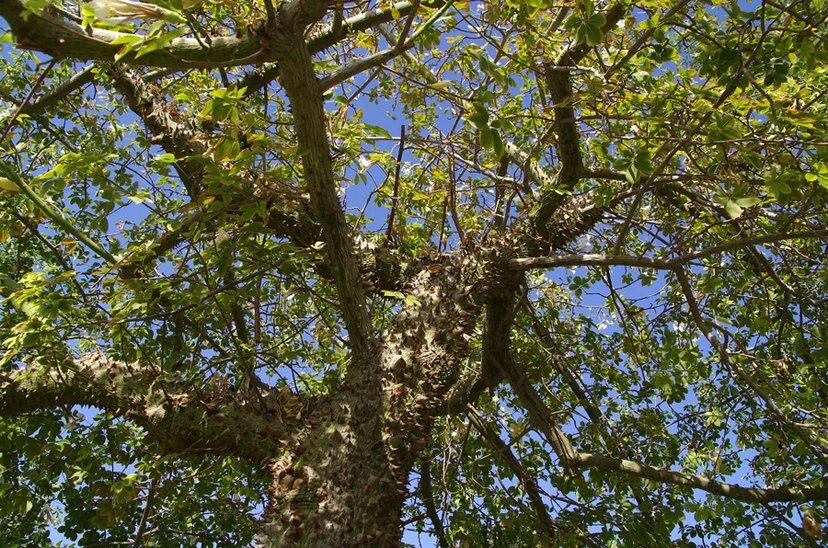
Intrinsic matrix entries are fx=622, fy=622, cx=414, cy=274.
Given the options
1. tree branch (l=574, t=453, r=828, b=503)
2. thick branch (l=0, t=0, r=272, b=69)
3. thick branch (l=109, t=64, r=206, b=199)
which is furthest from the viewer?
thick branch (l=109, t=64, r=206, b=199)

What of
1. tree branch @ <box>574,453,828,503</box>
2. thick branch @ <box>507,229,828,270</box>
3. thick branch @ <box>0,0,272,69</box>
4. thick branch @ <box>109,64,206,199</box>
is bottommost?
thick branch @ <box>0,0,272,69</box>

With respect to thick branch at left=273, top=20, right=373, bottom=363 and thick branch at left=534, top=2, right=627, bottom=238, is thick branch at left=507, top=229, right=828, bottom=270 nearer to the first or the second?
thick branch at left=534, top=2, right=627, bottom=238

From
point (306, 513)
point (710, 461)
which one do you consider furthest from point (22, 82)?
point (710, 461)

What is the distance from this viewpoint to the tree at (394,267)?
2811mm

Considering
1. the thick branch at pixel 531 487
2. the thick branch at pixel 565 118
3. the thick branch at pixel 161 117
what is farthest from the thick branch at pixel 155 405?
the thick branch at pixel 565 118

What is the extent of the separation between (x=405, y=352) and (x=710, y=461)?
135 inches

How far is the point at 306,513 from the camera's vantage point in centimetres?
289

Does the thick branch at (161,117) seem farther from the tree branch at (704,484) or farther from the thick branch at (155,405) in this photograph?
the tree branch at (704,484)

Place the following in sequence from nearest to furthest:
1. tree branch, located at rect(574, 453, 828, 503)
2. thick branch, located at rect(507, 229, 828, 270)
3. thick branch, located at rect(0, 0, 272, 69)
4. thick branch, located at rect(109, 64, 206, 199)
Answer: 1. thick branch, located at rect(0, 0, 272, 69)
2. thick branch, located at rect(507, 229, 828, 270)
3. tree branch, located at rect(574, 453, 828, 503)
4. thick branch, located at rect(109, 64, 206, 199)

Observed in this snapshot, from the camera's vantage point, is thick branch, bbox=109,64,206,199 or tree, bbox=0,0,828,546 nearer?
tree, bbox=0,0,828,546

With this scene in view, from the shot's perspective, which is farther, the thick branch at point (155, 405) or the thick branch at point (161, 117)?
the thick branch at point (161, 117)

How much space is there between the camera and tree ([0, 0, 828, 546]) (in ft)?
9.22

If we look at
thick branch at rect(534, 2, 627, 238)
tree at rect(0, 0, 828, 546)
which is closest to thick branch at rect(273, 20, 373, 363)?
tree at rect(0, 0, 828, 546)

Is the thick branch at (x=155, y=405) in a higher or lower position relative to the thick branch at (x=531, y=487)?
lower
